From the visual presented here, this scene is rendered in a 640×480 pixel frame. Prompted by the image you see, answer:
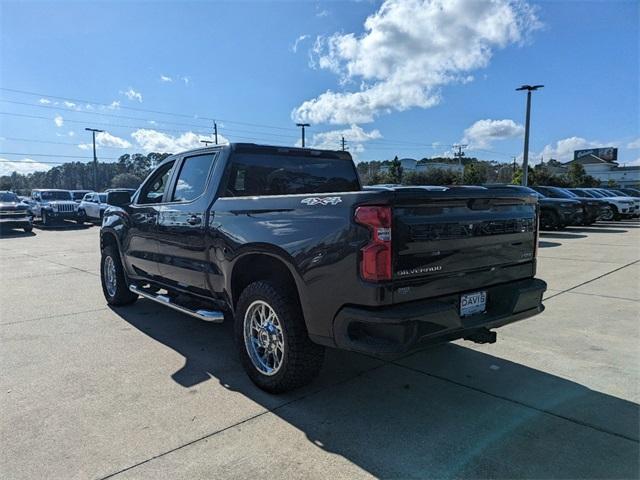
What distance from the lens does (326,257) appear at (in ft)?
10.1

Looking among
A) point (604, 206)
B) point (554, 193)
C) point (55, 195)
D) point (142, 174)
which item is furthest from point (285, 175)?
point (142, 174)

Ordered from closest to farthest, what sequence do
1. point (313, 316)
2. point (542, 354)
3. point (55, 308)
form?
point (313, 316)
point (542, 354)
point (55, 308)

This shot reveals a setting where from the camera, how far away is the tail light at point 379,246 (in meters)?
2.85

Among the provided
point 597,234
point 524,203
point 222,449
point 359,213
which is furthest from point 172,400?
point 597,234

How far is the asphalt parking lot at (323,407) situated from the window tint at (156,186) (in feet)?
4.99

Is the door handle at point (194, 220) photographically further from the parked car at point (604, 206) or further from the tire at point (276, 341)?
the parked car at point (604, 206)

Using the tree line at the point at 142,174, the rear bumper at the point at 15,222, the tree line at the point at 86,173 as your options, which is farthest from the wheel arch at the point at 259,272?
the tree line at the point at 86,173

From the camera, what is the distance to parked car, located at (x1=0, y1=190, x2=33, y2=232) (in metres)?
19.2

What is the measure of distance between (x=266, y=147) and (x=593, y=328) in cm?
414

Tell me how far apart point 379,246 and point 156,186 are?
3.65m

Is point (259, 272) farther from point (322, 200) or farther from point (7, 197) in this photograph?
point (7, 197)

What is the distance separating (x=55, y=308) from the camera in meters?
6.43

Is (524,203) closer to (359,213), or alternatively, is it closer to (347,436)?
(359,213)

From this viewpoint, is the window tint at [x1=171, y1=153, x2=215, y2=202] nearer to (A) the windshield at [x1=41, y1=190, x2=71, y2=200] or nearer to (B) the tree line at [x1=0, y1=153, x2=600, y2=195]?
(A) the windshield at [x1=41, y1=190, x2=71, y2=200]
